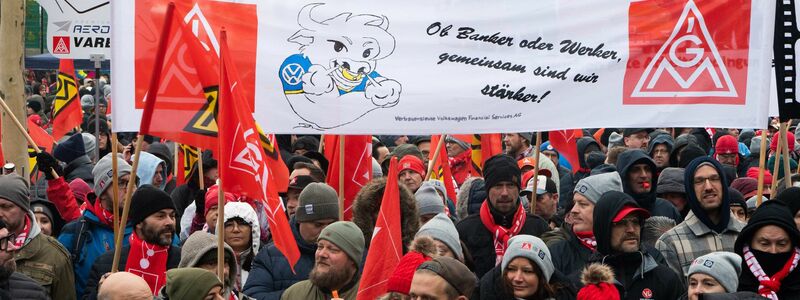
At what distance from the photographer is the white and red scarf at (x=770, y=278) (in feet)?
23.8

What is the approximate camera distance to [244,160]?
724cm

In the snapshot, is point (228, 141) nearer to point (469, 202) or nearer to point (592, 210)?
point (592, 210)

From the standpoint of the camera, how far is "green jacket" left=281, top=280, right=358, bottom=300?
716cm

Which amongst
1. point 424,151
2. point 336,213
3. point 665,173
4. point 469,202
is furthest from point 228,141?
point 424,151

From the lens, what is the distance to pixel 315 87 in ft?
27.4

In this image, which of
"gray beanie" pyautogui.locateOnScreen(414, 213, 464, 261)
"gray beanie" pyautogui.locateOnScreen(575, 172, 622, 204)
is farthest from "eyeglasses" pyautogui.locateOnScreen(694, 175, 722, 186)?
"gray beanie" pyautogui.locateOnScreen(414, 213, 464, 261)

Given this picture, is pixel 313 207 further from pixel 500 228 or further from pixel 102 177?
pixel 102 177

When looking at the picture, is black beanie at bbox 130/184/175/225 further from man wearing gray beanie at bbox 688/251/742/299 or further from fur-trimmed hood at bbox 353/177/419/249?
man wearing gray beanie at bbox 688/251/742/299

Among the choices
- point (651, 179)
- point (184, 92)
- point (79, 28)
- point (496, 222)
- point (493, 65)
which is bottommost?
point (496, 222)

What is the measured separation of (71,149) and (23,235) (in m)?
6.04

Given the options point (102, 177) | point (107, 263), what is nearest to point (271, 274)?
point (107, 263)

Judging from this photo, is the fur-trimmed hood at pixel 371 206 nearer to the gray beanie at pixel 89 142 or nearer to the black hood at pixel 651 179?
the black hood at pixel 651 179

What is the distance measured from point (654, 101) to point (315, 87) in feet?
6.34

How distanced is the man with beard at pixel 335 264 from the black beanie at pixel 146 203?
4.30 feet
